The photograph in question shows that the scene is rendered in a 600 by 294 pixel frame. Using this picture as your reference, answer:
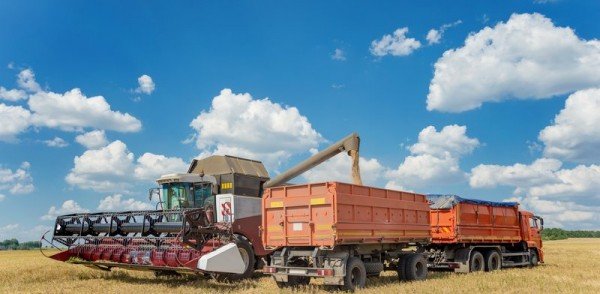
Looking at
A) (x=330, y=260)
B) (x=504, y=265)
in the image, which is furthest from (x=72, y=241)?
(x=504, y=265)

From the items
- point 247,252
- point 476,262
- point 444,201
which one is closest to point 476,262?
point 476,262

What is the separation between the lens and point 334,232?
1207 centimetres

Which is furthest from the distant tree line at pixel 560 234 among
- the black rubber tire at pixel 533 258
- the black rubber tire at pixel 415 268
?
the black rubber tire at pixel 415 268

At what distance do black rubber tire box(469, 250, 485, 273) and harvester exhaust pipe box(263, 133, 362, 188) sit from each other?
14.5 feet

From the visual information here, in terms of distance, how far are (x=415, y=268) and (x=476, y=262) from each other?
4252mm

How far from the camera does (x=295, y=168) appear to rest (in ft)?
67.9

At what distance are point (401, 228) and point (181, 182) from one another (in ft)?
21.7

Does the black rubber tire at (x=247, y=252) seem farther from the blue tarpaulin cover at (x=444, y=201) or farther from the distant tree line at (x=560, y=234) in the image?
the distant tree line at (x=560, y=234)

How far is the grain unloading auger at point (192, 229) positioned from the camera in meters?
13.0

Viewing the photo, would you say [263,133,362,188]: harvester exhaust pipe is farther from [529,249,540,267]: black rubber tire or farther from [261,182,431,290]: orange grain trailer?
[529,249,540,267]: black rubber tire

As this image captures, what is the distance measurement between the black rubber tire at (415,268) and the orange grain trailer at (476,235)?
2.29 meters

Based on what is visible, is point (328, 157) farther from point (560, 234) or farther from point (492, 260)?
point (560, 234)

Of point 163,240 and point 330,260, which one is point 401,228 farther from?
point 163,240

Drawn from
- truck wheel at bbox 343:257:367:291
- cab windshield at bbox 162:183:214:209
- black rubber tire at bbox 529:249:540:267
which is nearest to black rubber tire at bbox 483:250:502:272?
black rubber tire at bbox 529:249:540:267
